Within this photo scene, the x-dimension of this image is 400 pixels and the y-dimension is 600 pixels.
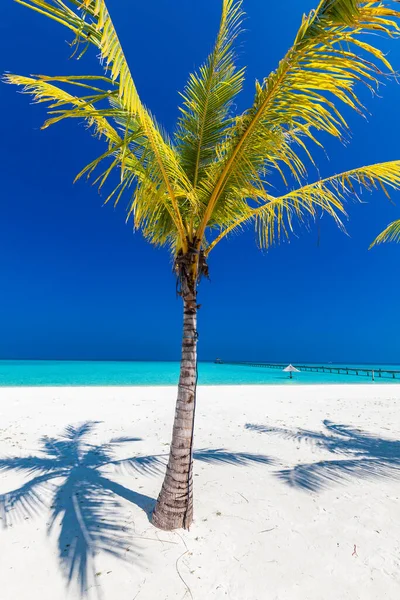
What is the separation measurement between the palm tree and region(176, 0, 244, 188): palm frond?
0.04 feet

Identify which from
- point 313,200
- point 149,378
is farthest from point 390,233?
point 149,378

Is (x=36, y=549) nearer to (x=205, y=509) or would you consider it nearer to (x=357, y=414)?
(x=205, y=509)

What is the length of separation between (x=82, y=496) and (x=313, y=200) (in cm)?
484

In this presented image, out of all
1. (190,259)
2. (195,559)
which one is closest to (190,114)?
(190,259)

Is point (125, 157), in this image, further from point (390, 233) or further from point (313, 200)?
point (390, 233)

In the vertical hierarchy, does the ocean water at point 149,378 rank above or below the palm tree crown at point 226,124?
below

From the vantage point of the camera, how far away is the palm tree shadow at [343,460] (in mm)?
4676

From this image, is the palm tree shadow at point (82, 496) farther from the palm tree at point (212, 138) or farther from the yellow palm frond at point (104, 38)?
the yellow palm frond at point (104, 38)

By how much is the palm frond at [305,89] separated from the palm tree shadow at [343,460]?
13.0 ft

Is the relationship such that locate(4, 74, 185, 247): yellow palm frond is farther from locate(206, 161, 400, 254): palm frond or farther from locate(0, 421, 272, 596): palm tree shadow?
locate(0, 421, 272, 596): palm tree shadow

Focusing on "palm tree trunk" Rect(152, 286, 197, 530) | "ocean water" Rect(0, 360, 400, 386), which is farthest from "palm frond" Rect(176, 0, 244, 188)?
"ocean water" Rect(0, 360, 400, 386)

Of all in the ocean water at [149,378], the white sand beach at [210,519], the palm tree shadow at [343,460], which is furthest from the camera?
the ocean water at [149,378]

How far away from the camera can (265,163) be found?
12.4 feet

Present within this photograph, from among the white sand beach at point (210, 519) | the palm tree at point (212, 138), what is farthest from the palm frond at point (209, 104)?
the white sand beach at point (210, 519)
